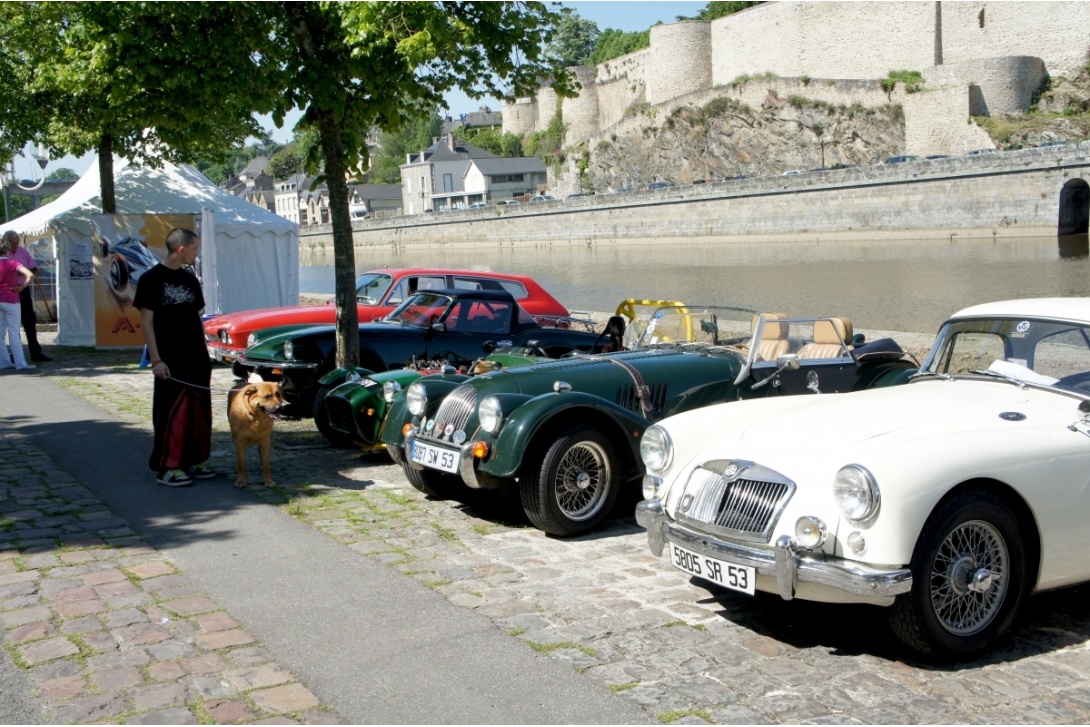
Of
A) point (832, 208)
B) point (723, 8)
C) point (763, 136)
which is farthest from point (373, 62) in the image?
point (723, 8)

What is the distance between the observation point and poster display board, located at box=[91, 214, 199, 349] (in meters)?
16.8

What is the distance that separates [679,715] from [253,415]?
182 inches

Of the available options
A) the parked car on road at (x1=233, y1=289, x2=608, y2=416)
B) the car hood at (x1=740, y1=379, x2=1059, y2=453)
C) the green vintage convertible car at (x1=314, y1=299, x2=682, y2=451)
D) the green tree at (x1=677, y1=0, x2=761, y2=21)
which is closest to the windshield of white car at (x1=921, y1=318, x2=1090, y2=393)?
the car hood at (x1=740, y1=379, x2=1059, y2=453)

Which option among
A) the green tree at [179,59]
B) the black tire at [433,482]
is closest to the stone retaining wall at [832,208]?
the green tree at [179,59]

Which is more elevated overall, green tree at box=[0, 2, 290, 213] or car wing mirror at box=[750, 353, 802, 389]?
green tree at box=[0, 2, 290, 213]

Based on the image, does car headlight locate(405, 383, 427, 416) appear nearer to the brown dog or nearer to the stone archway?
the brown dog

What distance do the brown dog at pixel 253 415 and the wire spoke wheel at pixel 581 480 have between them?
236 cm

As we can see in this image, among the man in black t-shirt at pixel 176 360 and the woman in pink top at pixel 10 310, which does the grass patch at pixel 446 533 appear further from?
the woman in pink top at pixel 10 310

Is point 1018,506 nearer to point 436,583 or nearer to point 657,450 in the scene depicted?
point 657,450

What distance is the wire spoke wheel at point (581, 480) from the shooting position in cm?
651

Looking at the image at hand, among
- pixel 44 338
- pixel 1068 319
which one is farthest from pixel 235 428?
pixel 44 338

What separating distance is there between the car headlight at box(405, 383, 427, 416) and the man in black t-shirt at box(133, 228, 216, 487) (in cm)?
154

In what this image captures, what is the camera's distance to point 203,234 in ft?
55.7

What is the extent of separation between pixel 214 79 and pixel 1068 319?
8328mm
